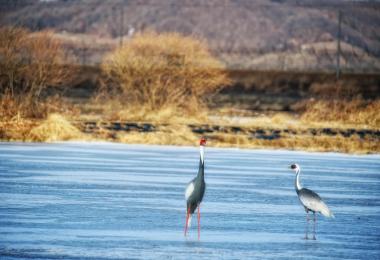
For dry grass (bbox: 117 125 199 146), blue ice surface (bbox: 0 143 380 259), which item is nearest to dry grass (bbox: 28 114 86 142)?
dry grass (bbox: 117 125 199 146)

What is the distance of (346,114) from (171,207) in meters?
23.0

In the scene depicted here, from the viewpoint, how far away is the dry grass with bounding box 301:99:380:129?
33094 mm

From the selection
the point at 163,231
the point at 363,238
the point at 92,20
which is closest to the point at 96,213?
the point at 163,231

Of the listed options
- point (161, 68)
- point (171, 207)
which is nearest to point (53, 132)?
point (161, 68)

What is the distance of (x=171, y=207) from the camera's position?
12.2 m

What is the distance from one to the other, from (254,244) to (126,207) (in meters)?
2.93

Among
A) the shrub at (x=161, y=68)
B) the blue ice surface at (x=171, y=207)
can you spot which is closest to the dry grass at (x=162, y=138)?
the blue ice surface at (x=171, y=207)

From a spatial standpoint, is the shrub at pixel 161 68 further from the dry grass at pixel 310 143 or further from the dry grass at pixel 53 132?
the dry grass at pixel 53 132

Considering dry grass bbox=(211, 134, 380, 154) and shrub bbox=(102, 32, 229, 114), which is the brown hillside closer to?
shrub bbox=(102, 32, 229, 114)

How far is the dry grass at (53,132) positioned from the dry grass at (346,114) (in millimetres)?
11491

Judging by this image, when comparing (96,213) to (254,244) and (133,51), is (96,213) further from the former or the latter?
(133,51)

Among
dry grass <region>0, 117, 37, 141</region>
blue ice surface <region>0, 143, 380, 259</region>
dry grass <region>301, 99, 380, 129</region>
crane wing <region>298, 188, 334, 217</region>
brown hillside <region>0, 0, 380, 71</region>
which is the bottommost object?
brown hillside <region>0, 0, 380, 71</region>

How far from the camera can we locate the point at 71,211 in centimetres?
1145

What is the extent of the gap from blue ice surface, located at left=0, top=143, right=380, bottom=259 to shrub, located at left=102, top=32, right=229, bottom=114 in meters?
12.9
